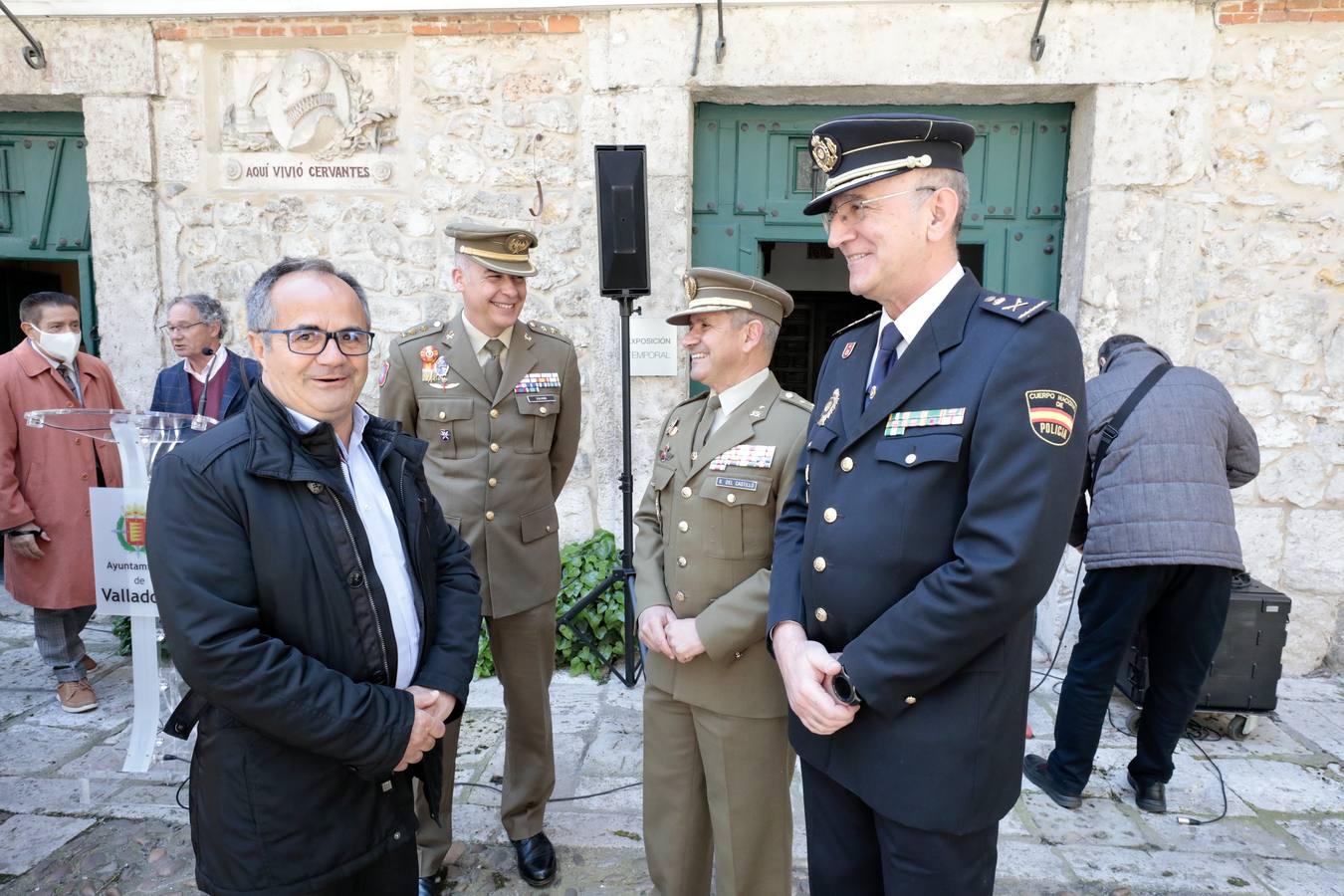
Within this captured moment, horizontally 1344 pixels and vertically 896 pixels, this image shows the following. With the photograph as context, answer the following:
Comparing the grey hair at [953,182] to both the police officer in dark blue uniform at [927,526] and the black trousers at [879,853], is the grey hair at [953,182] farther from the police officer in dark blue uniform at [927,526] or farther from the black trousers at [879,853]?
the black trousers at [879,853]

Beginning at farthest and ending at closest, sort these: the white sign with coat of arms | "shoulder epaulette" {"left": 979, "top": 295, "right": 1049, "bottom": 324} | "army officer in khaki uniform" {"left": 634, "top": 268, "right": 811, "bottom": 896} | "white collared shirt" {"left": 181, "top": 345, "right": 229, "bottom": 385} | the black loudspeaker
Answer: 1. "white collared shirt" {"left": 181, "top": 345, "right": 229, "bottom": 385}
2. the black loudspeaker
3. the white sign with coat of arms
4. "army officer in khaki uniform" {"left": 634, "top": 268, "right": 811, "bottom": 896}
5. "shoulder epaulette" {"left": 979, "top": 295, "right": 1049, "bottom": 324}

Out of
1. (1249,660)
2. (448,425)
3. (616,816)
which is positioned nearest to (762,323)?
(448,425)

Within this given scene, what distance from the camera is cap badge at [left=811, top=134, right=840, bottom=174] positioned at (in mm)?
1787

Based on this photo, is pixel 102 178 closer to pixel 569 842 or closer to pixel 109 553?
pixel 109 553

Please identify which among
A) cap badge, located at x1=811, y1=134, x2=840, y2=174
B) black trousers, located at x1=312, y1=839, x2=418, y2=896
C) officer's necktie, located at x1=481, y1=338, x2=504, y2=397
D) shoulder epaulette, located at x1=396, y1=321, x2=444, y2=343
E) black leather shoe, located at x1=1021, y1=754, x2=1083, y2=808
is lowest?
black leather shoe, located at x1=1021, y1=754, x2=1083, y2=808

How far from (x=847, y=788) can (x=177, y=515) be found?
1498mm

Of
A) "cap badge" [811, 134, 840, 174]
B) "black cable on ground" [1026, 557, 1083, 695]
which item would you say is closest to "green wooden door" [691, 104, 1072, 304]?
"black cable on ground" [1026, 557, 1083, 695]

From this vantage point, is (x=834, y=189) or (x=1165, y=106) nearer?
(x=834, y=189)

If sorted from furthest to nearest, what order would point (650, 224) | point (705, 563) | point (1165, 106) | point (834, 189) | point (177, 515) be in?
point (650, 224)
point (1165, 106)
point (705, 563)
point (834, 189)
point (177, 515)

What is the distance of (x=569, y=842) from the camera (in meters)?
3.06

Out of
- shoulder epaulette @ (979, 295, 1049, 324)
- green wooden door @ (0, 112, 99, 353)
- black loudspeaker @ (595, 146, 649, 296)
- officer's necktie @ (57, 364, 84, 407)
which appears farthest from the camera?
green wooden door @ (0, 112, 99, 353)

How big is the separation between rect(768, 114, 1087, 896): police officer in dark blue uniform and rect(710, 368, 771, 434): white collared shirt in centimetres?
57

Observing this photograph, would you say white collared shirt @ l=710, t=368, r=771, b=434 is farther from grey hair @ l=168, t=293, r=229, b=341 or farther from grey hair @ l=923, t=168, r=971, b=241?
grey hair @ l=168, t=293, r=229, b=341

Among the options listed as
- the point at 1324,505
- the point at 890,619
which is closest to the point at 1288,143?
the point at 1324,505
